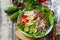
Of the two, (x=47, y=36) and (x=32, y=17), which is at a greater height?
(x=32, y=17)

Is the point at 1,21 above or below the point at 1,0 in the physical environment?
below

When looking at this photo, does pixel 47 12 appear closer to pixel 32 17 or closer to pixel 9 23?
pixel 32 17

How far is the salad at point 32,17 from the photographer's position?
4.34 ft

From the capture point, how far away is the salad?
1.32 meters

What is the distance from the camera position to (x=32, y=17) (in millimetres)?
1345

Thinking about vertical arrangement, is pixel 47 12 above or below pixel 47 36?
above

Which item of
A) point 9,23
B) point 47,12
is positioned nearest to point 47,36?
point 47,12

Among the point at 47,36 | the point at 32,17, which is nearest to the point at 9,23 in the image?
the point at 32,17

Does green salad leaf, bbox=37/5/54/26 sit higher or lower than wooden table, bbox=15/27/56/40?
higher

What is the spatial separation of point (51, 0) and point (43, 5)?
0.07m

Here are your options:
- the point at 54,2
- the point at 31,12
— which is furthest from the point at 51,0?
the point at 31,12

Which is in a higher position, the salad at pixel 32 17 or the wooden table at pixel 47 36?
the salad at pixel 32 17

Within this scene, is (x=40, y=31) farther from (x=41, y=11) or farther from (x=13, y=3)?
(x=13, y=3)

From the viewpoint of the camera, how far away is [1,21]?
1.43 m
